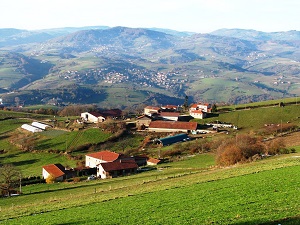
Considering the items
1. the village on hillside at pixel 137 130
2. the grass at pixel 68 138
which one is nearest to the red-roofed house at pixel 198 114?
the village on hillside at pixel 137 130

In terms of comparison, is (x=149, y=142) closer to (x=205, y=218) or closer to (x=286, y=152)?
(x=286, y=152)

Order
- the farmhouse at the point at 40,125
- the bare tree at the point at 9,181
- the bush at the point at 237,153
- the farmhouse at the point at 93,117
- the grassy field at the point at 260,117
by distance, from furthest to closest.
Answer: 1. the farmhouse at the point at 93,117
2. the farmhouse at the point at 40,125
3. the grassy field at the point at 260,117
4. the bush at the point at 237,153
5. the bare tree at the point at 9,181

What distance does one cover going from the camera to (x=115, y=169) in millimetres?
50875

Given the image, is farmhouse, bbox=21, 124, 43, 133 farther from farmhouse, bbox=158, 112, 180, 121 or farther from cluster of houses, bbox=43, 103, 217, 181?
farmhouse, bbox=158, 112, 180, 121

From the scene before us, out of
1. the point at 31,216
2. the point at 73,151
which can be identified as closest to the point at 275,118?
the point at 73,151

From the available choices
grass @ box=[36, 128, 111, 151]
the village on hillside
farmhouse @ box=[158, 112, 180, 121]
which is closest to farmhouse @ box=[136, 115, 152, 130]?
the village on hillside

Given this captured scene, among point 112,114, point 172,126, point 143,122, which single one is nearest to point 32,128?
point 112,114

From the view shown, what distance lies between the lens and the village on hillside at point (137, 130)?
51188mm

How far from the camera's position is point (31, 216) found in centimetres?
2408

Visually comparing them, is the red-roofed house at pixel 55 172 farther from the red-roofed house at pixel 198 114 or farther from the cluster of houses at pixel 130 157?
the red-roofed house at pixel 198 114

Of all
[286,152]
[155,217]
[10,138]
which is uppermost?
[155,217]

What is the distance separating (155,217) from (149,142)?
56507 millimetres

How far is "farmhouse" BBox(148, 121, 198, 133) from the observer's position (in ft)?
278

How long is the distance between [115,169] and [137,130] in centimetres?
3599
